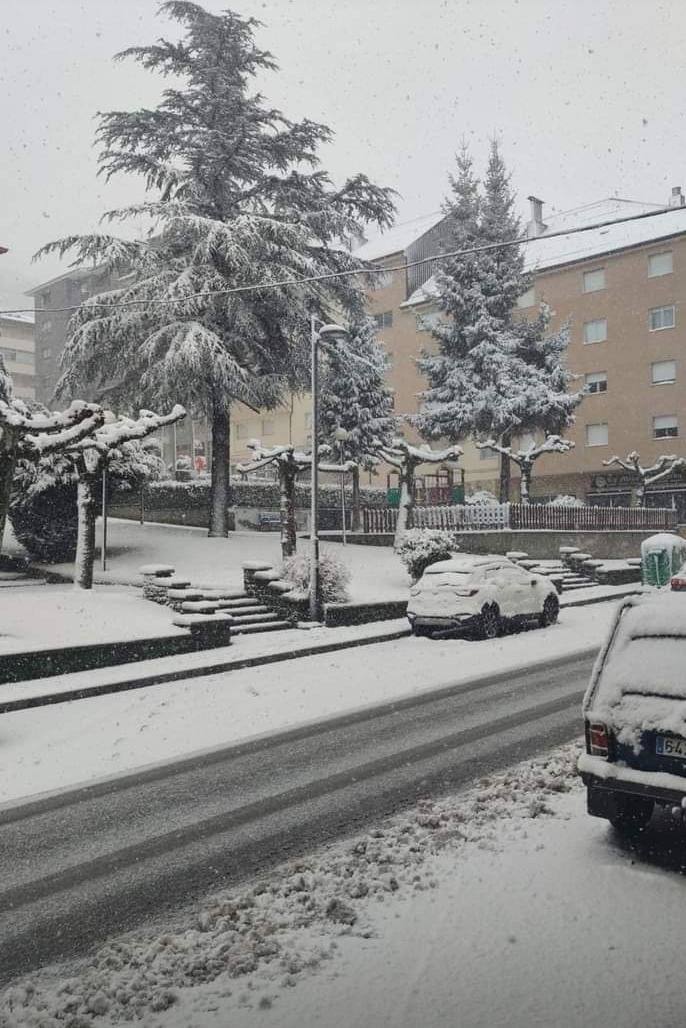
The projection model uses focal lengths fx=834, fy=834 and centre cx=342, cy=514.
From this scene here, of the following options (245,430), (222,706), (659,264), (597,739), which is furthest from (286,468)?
(245,430)

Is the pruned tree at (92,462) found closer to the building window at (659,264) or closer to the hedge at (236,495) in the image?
the hedge at (236,495)

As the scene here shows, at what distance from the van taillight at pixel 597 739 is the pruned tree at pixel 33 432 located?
11.0 meters

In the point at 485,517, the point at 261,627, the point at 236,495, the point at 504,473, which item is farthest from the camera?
the point at 236,495

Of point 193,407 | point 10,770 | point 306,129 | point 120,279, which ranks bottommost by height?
point 10,770

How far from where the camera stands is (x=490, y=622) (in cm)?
1717

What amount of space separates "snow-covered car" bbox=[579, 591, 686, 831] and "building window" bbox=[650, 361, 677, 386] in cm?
4130

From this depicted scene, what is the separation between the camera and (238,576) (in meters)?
21.3

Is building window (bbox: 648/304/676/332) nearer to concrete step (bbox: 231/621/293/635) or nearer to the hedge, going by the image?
the hedge

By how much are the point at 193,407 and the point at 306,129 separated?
404 inches

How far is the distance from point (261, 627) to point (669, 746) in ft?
44.5

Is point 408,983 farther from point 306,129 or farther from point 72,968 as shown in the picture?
point 306,129

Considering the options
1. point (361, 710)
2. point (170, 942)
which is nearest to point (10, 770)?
point (361, 710)

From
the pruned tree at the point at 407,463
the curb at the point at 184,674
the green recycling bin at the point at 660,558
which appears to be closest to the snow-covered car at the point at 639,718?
the curb at the point at 184,674

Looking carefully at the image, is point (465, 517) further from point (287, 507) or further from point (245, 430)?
point (245, 430)
